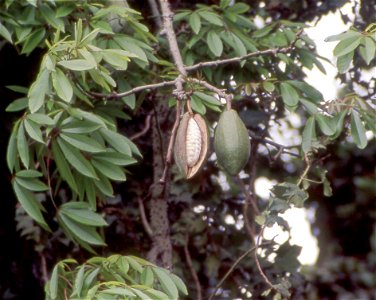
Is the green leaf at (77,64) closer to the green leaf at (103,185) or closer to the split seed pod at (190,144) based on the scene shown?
the split seed pod at (190,144)

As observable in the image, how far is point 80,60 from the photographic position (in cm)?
153

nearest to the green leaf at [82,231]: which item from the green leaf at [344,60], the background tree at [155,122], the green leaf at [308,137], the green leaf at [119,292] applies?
the background tree at [155,122]

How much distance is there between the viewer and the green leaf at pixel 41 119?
1633 mm

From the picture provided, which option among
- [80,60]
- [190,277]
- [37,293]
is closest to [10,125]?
[37,293]

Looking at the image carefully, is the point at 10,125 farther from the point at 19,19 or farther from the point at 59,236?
the point at 19,19

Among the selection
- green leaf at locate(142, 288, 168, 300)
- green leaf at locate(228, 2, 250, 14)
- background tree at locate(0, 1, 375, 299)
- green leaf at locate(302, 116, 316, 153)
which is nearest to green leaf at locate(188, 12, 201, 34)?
background tree at locate(0, 1, 375, 299)

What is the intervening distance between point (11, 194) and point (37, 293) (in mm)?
296

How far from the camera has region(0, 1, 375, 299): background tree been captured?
1682mm

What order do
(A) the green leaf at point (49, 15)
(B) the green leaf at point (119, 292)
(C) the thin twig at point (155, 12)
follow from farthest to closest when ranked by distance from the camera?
(C) the thin twig at point (155, 12)
(A) the green leaf at point (49, 15)
(B) the green leaf at point (119, 292)

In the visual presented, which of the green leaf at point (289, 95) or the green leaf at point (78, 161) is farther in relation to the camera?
the green leaf at point (289, 95)

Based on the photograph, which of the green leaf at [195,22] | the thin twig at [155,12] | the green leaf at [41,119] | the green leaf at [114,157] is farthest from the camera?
the thin twig at [155,12]

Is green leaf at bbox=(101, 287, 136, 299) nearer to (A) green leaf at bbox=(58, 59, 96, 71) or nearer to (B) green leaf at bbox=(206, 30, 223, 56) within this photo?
(A) green leaf at bbox=(58, 59, 96, 71)

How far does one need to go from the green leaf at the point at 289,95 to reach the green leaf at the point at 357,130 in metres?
0.18

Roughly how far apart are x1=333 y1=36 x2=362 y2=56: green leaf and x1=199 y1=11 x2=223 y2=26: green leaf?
1.20 ft
